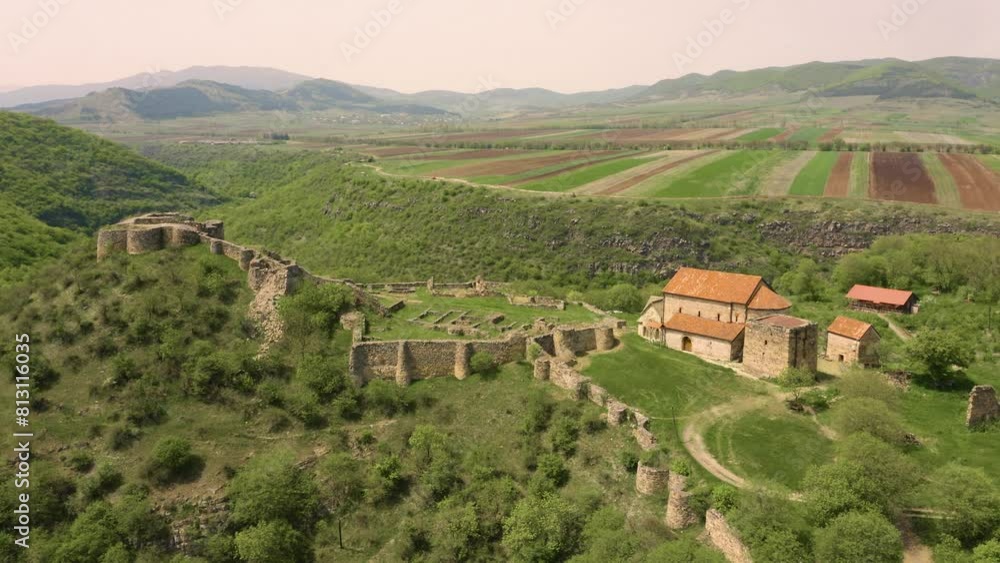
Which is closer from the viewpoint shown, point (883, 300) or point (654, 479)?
point (654, 479)

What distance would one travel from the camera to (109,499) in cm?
2797

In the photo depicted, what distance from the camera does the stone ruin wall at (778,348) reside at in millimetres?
35750

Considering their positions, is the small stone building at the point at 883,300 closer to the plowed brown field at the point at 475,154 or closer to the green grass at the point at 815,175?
the green grass at the point at 815,175

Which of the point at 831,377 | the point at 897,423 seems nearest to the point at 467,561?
the point at 897,423

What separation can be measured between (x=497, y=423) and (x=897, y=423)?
17.4 meters

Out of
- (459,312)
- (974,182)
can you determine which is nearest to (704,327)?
(459,312)

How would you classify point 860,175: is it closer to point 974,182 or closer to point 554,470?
point 974,182

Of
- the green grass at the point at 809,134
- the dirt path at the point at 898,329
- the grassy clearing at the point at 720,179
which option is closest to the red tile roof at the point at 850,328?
the dirt path at the point at 898,329

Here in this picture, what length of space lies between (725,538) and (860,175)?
10248 cm

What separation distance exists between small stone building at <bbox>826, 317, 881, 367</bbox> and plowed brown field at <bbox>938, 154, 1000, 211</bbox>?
60816 mm

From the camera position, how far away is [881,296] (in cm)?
5341

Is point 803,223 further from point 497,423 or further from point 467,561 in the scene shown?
point 467,561

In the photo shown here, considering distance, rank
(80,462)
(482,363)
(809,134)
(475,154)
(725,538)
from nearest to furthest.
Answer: (725,538) → (80,462) → (482,363) → (475,154) → (809,134)

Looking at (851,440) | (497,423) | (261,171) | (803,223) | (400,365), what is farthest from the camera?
(261,171)
